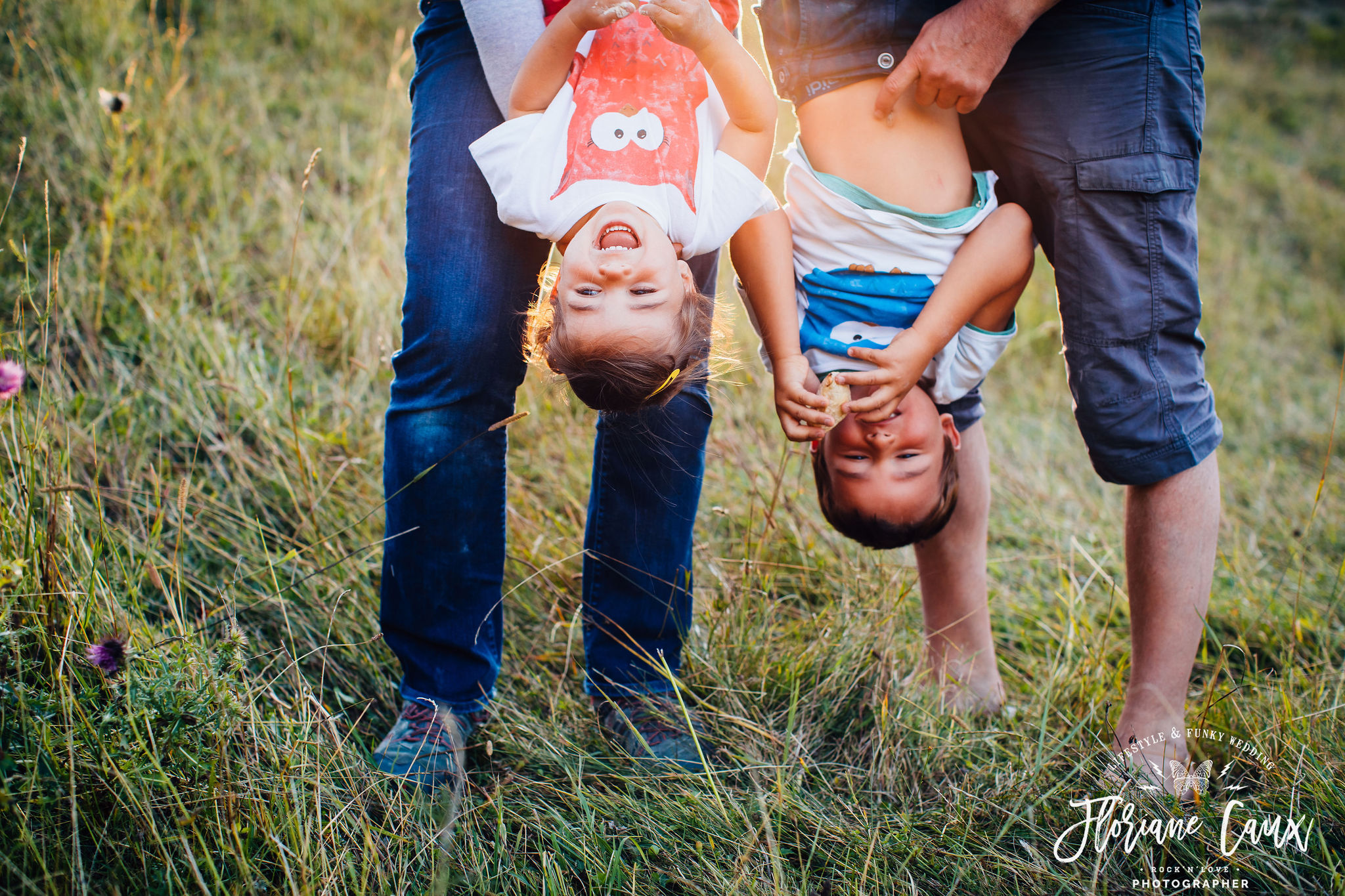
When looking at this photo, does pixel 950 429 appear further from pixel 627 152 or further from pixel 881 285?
pixel 627 152

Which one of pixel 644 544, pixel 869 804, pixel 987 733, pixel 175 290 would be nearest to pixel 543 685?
pixel 644 544

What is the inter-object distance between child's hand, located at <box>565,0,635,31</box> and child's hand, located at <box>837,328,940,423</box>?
0.74 metres

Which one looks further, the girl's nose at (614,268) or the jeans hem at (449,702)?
the jeans hem at (449,702)

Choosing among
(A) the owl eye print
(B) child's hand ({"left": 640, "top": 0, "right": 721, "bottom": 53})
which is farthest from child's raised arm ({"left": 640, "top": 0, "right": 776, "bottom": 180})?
(A) the owl eye print

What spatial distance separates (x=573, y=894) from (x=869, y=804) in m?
0.60

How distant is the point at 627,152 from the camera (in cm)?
146

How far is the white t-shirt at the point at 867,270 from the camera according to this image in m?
1.53

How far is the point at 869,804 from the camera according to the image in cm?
153

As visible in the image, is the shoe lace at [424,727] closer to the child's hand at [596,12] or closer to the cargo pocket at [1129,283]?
the child's hand at [596,12]

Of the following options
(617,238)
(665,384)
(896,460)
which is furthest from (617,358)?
(896,460)

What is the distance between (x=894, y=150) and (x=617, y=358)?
703mm

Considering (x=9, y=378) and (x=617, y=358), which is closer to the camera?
(x=9, y=378)

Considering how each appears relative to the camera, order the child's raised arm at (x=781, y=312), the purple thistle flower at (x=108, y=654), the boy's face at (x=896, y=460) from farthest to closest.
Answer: the boy's face at (x=896, y=460) → the child's raised arm at (x=781, y=312) → the purple thistle flower at (x=108, y=654)

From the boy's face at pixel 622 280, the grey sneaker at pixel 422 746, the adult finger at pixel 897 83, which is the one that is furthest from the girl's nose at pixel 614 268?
the grey sneaker at pixel 422 746
